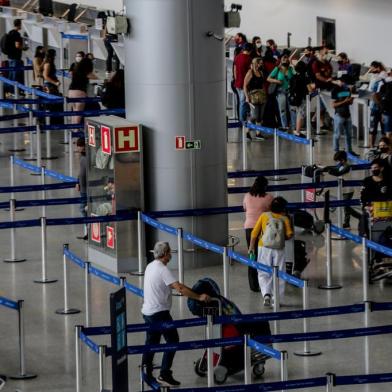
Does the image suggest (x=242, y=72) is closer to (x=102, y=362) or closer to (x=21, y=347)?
(x=21, y=347)

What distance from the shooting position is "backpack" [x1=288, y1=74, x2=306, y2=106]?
1121 inches

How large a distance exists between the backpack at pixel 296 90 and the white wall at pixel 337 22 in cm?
442

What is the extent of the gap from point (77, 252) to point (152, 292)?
623 cm

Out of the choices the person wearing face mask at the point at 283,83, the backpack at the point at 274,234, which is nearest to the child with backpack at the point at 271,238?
the backpack at the point at 274,234

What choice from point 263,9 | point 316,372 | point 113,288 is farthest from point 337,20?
point 316,372

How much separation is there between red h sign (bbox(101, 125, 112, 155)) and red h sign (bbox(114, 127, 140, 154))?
0.09m

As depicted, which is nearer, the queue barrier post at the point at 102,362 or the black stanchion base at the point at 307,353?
the queue barrier post at the point at 102,362

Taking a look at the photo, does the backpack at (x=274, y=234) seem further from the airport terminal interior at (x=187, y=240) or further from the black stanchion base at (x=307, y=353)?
the black stanchion base at (x=307, y=353)

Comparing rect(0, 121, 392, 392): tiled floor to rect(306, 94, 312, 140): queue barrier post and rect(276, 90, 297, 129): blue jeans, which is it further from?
rect(276, 90, 297, 129): blue jeans

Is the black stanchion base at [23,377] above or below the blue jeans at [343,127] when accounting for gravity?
below

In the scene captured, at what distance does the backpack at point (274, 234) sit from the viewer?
17.5 m

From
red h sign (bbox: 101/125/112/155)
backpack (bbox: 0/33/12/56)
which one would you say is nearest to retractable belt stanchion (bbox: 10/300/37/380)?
red h sign (bbox: 101/125/112/155)

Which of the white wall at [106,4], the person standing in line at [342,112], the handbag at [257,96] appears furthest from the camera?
the white wall at [106,4]

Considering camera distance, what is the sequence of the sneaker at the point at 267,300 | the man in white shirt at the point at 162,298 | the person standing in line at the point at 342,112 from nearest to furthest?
the man in white shirt at the point at 162,298, the sneaker at the point at 267,300, the person standing in line at the point at 342,112
